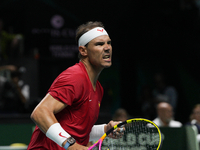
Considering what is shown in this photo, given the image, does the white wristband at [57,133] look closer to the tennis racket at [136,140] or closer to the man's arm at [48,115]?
the man's arm at [48,115]

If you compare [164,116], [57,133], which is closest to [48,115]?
[57,133]

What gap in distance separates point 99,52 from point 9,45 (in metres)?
5.05

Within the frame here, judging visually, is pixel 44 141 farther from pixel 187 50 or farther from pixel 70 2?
pixel 187 50

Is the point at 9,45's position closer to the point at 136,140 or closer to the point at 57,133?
the point at 136,140

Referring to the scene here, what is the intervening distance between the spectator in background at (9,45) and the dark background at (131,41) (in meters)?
0.14

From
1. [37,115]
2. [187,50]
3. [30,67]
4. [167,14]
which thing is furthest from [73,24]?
[37,115]

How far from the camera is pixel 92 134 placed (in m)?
3.16

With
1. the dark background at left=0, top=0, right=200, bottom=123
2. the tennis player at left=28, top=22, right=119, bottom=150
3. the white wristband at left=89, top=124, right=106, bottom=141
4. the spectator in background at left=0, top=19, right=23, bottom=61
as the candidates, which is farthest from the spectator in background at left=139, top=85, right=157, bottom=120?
the tennis player at left=28, top=22, right=119, bottom=150

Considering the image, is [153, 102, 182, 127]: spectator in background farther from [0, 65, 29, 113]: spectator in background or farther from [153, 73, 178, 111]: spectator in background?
[0, 65, 29, 113]: spectator in background

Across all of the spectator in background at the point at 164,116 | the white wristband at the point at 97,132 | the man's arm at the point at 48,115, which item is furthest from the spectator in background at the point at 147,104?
the man's arm at the point at 48,115

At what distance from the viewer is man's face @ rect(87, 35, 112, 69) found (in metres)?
2.85

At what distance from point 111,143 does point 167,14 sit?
18.4 ft

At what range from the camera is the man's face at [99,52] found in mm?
2854

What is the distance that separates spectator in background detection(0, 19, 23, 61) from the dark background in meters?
0.14
